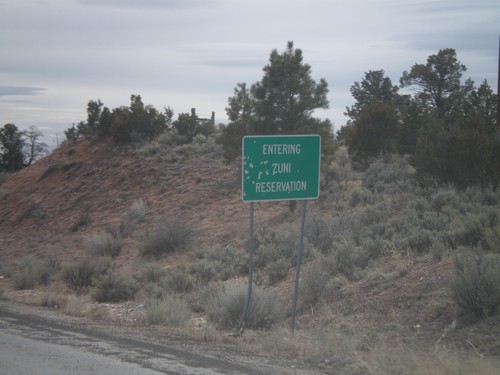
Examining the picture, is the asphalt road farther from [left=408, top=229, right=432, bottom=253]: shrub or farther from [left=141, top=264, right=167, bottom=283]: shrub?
[left=141, top=264, right=167, bottom=283]: shrub

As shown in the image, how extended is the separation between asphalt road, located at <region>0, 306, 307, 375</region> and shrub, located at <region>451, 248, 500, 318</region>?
3.17m

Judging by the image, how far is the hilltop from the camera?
344 inches

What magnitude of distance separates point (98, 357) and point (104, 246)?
57.6 ft

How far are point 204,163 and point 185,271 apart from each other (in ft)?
65.2

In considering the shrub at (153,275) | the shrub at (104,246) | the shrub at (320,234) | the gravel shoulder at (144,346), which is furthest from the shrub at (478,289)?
the shrub at (104,246)

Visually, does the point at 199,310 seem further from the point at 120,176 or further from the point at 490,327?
the point at 120,176

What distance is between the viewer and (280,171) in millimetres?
9773

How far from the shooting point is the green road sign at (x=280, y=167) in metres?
9.55

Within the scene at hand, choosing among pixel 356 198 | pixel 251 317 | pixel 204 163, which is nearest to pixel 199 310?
pixel 251 317

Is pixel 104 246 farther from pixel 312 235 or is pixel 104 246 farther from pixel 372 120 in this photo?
pixel 372 120

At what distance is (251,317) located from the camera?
10.3 metres

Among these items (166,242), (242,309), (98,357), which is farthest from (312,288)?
(166,242)

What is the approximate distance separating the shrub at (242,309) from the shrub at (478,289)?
9.92 ft

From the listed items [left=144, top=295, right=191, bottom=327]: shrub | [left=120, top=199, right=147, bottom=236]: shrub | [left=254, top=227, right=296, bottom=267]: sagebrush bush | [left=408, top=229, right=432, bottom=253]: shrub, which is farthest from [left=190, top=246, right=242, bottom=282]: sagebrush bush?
[left=120, top=199, right=147, bottom=236]: shrub
